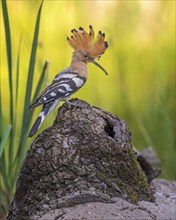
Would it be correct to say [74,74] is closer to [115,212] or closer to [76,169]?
[76,169]

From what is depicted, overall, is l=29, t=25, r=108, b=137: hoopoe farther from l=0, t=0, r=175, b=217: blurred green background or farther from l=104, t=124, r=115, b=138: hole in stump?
l=0, t=0, r=175, b=217: blurred green background

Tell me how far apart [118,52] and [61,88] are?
2.24m

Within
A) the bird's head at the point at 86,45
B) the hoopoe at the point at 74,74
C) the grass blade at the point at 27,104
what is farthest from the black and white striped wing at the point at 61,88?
the grass blade at the point at 27,104

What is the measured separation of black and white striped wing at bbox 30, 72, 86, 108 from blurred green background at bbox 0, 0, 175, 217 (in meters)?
1.69

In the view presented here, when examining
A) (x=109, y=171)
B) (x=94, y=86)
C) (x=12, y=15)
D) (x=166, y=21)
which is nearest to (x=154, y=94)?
(x=94, y=86)

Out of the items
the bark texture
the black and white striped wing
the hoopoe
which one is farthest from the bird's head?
the bark texture

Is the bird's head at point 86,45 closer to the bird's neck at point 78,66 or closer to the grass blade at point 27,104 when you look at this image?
the bird's neck at point 78,66

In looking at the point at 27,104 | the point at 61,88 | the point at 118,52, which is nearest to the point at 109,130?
the point at 61,88

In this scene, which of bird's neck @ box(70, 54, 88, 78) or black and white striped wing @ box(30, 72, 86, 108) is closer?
black and white striped wing @ box(30, 72, 86, 108)

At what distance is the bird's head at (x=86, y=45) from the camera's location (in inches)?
121

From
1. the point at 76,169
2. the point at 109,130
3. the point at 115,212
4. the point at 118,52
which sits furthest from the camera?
the point at 118,52

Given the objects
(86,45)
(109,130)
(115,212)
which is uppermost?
(86,45)

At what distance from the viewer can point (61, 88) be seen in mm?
2986

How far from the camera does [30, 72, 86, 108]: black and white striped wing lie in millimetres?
2926
